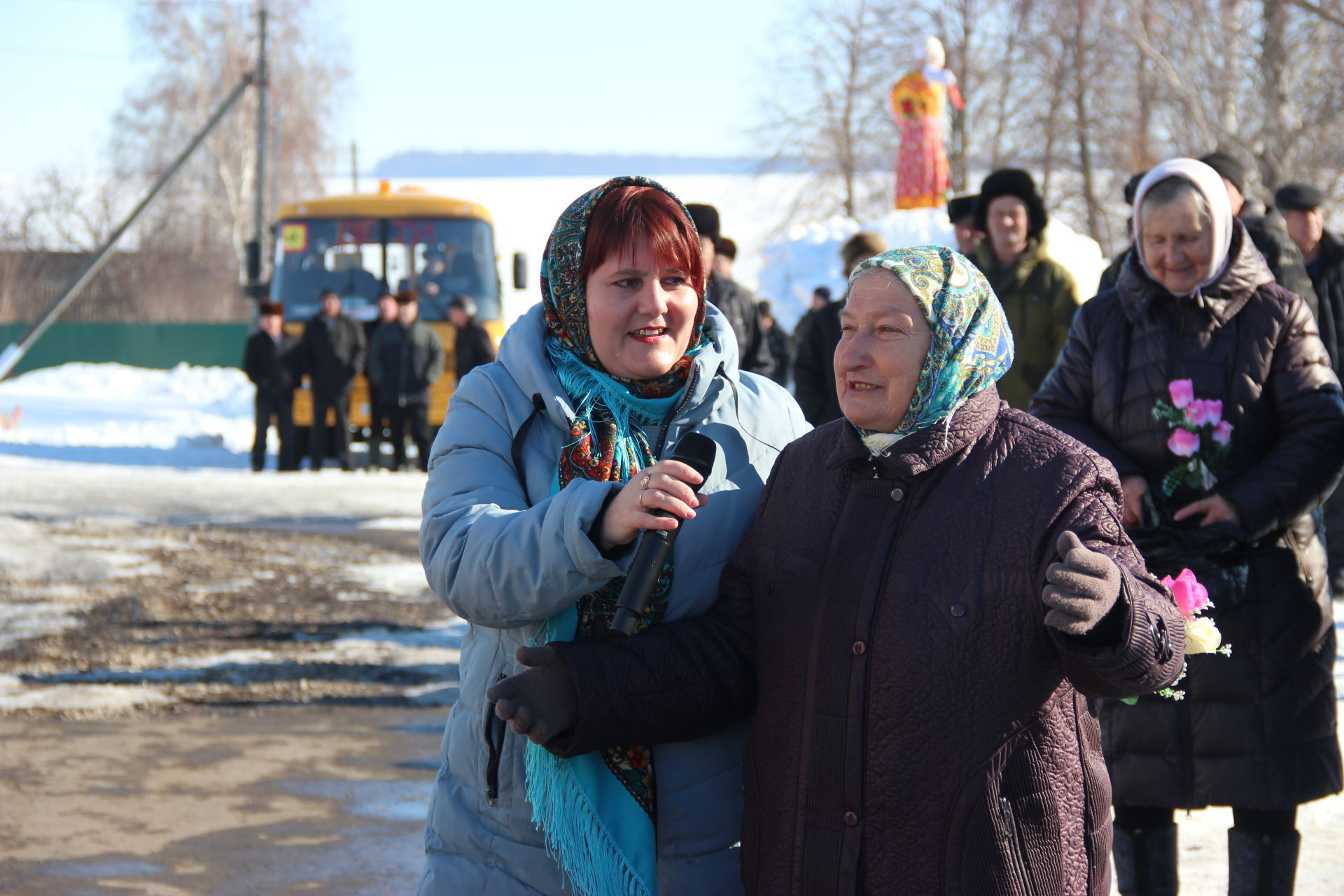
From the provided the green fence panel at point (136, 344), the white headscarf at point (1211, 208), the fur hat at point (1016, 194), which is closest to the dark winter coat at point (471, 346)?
the fur hat at point (1016, 194)

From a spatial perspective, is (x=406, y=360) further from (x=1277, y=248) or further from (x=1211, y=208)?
(x=1211, y=208)

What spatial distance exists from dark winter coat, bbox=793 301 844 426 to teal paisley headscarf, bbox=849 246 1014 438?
5.02 meters

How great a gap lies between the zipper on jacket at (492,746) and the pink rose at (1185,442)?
188 cm

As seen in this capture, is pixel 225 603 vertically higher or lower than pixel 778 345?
lower

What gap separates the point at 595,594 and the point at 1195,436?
1.72 m

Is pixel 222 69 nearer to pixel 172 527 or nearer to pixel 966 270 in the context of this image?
pixel 172 527

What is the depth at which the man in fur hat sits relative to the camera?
19.1 ft

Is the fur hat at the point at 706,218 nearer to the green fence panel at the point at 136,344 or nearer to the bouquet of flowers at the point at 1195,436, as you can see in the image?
the bouquet of flowers at the point at 1195,436

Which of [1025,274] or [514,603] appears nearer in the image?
[514,603]

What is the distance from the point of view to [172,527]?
1112cm

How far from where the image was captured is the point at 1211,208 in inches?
138

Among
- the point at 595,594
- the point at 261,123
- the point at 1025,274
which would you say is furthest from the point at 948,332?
→ the point at 261,123

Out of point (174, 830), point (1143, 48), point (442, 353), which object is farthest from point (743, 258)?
point (174, 830)

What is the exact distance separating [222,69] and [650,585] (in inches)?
1770
